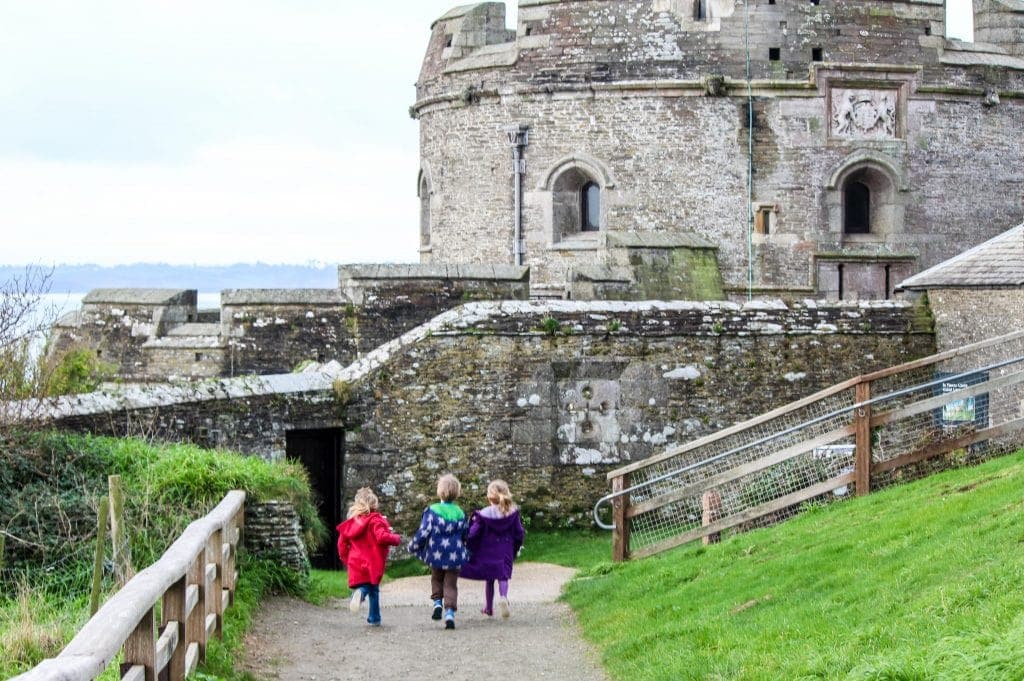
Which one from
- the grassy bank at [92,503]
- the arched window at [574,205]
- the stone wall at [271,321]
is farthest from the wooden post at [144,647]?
the arched window at [574,205]

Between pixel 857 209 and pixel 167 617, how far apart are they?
2197 centimetres

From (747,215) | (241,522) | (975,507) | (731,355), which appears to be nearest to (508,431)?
(731,355)

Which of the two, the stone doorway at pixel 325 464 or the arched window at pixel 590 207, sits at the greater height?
the arched window at pixel 590 207

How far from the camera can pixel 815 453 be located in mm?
16391

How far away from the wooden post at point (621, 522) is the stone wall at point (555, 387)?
323cm

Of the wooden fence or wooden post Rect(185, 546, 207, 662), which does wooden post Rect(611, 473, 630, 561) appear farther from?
wooden post Rect(185, 546, 207, 662)

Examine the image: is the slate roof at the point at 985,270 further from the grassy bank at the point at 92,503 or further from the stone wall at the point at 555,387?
the grassy bank at the point at 92,503

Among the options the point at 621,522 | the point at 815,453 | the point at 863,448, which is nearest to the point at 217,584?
the point at 621,522

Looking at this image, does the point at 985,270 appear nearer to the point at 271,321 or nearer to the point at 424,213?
the point at 271,321

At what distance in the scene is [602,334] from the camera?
1938cm

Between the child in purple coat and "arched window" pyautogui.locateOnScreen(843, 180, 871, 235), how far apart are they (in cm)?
1653

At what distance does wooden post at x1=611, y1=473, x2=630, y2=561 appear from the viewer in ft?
51.8

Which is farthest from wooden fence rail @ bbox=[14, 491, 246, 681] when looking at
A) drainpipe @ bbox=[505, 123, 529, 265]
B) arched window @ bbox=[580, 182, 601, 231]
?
arched window @ bbox=[580, 182, 601, 231]

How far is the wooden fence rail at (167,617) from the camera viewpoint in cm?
620
